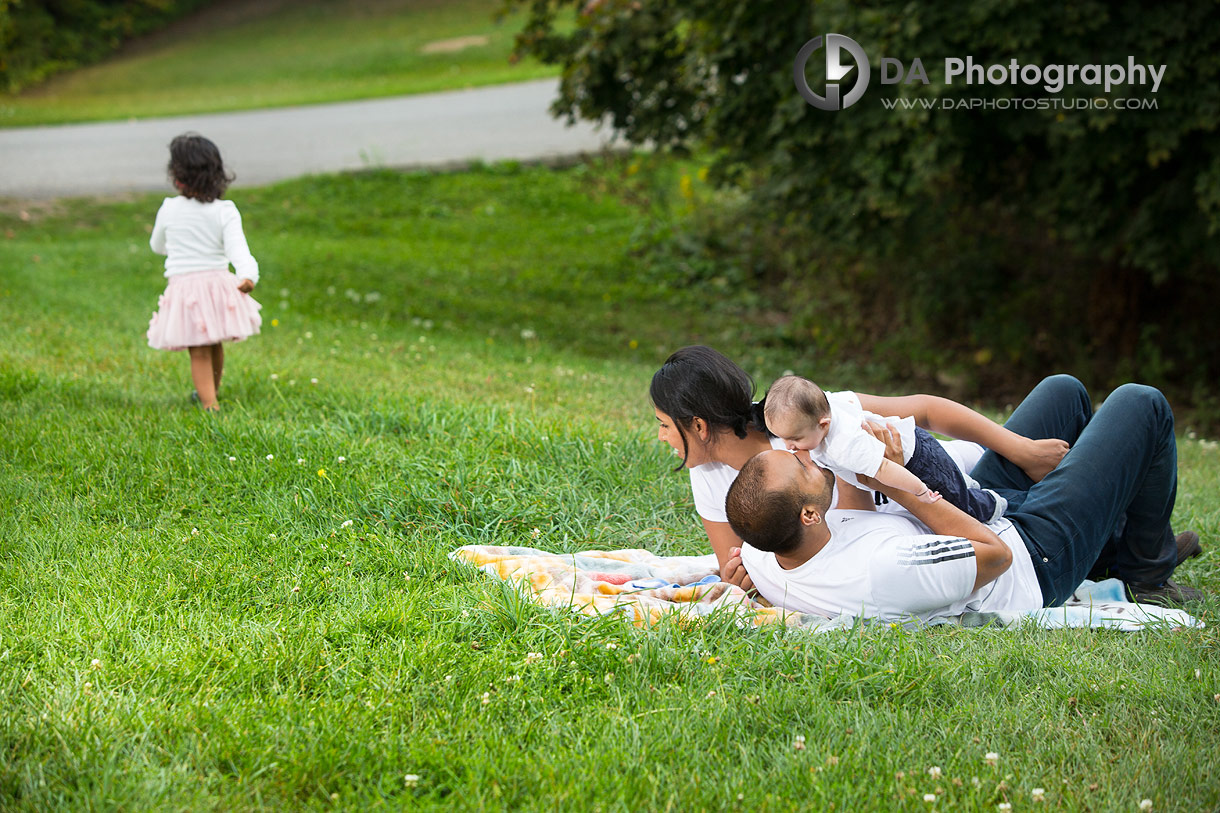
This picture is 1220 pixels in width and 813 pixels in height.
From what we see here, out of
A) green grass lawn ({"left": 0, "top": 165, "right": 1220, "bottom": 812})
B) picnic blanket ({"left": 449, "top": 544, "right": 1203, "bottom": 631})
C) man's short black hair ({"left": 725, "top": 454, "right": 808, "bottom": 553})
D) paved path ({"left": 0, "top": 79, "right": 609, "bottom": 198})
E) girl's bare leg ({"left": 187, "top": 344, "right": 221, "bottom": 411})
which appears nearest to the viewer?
green grass lawn ({"left": 0, "top": 165, "right": 1220, "bottom": 812})

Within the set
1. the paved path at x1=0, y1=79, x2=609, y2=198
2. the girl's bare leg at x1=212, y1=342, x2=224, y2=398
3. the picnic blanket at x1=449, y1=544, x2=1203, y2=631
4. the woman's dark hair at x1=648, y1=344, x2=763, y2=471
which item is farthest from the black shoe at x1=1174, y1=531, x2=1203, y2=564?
the paved path at x1=0, y1=79, x2=609, y2=198

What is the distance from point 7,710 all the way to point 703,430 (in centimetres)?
216

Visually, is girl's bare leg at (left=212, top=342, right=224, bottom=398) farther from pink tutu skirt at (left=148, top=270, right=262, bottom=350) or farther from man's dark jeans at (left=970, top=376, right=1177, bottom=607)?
man's dark jeans at (left=970, top=376, right=1177, bottom=607)

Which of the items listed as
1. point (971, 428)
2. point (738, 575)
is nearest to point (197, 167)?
point (738, 575)

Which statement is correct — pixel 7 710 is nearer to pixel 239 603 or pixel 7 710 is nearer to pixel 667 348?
pixel 239 603

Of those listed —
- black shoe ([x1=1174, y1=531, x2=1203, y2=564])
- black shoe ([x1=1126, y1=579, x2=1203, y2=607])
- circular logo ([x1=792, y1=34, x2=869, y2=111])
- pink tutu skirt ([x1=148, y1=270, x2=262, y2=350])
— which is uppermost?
circular logo ([x1=792, y1=34, x2=869, y2=111])

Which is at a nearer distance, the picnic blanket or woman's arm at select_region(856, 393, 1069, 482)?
the picnic blanket

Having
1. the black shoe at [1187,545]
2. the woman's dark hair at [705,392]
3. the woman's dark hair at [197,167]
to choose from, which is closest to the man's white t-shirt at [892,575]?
the woman's dark hair at [705,392]

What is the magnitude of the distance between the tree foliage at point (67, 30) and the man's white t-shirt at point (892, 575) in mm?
25454

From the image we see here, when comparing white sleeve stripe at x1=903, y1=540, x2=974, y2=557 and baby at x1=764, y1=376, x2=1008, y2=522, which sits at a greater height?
baby at x1=764, y1=376, x2=1008, y2=522

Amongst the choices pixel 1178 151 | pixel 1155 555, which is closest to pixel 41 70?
pixel 1178 151

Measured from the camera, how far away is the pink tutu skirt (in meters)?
5.41

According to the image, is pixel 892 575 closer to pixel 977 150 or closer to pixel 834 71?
pixel 834 71

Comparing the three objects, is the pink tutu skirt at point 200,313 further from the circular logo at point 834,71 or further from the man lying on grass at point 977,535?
the circular logo at point 834,71
